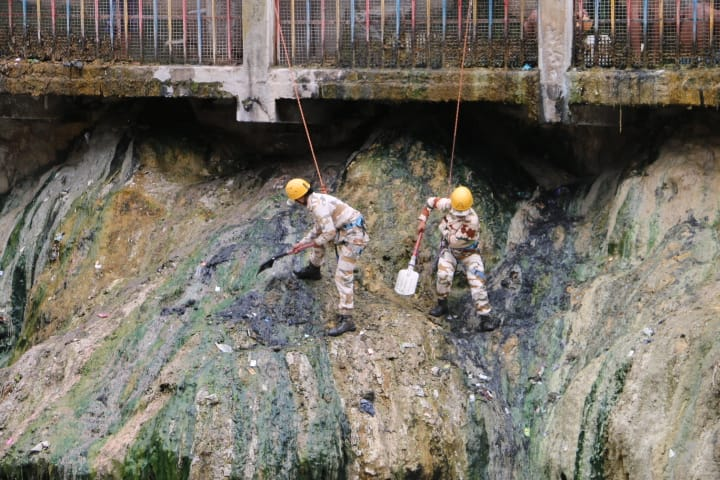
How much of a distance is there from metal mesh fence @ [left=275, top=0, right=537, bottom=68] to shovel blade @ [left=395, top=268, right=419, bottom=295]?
213 cm

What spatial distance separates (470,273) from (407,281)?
0.58 m

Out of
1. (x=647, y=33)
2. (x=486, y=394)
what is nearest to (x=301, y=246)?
(x=486, y=394)

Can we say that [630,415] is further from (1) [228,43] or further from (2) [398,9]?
(1) [228,43]

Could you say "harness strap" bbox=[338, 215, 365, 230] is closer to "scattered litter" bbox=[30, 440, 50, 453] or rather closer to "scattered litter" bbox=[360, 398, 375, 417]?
"scattered litter" bbox=[360, 398, 375, 417]

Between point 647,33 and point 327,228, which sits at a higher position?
point 647,33

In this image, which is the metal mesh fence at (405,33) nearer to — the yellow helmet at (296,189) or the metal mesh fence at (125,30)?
the metal mesh fence at (125,30)

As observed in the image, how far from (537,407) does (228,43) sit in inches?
189

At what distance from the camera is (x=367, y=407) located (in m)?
10.4

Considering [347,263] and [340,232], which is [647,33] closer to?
[340,232]

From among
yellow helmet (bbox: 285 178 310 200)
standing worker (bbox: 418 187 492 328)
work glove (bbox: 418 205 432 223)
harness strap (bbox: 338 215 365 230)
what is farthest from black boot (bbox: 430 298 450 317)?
yellow helmet (bbox: 285 178 310 200)

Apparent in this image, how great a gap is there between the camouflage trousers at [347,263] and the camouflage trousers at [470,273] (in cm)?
78

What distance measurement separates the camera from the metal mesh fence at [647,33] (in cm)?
1138

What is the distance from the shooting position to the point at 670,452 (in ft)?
30.7

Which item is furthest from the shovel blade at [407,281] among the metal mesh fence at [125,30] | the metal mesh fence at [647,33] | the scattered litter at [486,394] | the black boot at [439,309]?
the metal mesh fence at [125,30]
